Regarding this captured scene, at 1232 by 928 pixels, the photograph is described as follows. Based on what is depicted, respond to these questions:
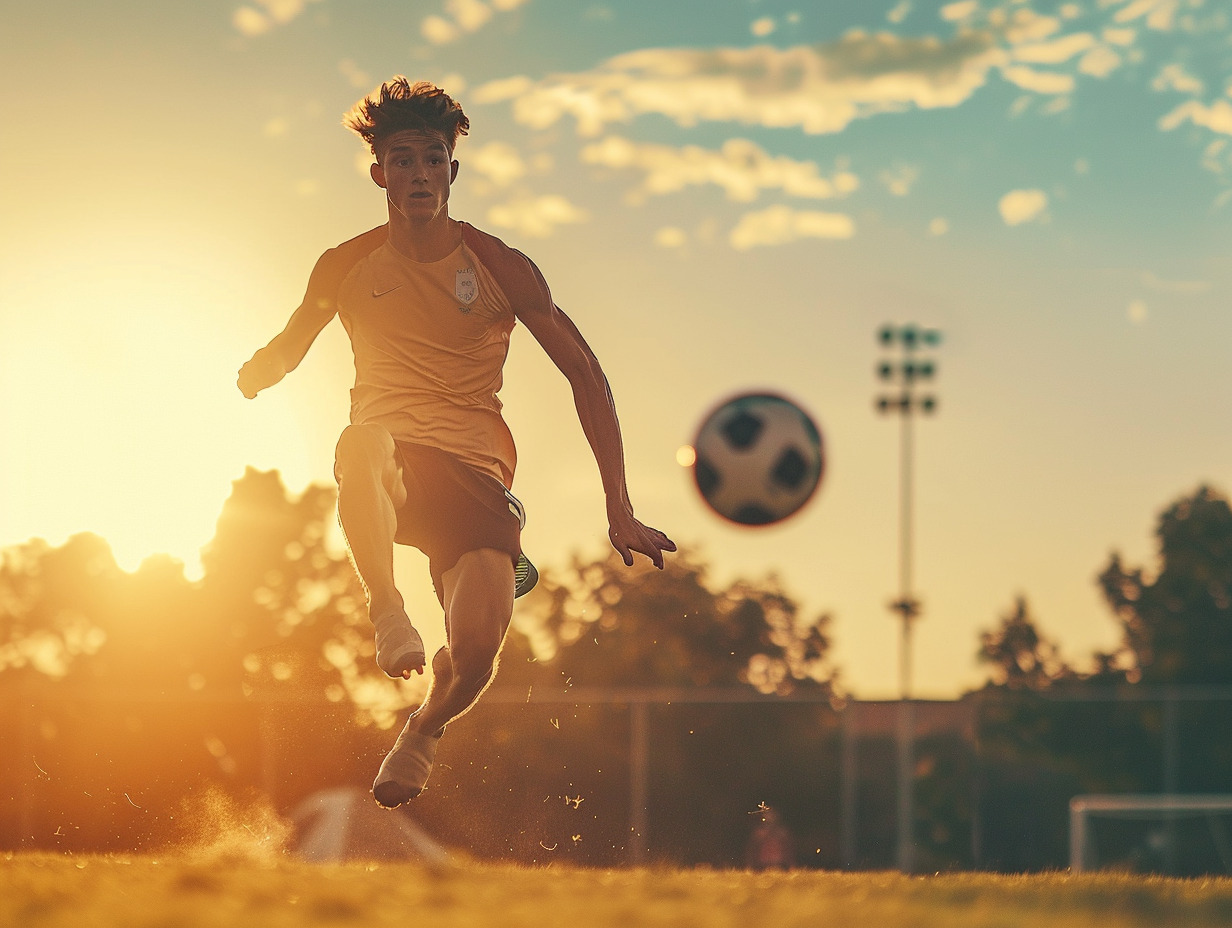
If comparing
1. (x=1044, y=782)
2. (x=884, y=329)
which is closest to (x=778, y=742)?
(x=1044, y=782)

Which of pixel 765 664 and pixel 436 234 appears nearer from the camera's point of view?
pixel 436 234

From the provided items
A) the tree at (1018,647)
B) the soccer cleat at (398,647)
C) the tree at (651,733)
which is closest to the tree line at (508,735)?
the tree at (651,733)

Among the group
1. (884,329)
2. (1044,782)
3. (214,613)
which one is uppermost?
(884,329)

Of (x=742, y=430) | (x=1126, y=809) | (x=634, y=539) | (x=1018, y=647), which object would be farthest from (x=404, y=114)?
(x=1018, y=647)

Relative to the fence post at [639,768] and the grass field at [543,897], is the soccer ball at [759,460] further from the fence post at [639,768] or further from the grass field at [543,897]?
the fence post at [639,768]

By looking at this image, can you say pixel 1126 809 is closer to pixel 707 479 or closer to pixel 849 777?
pixel 849 777

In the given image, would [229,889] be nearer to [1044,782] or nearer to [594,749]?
[594,749]

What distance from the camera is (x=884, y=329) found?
3031cm

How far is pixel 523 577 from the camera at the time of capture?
639cm

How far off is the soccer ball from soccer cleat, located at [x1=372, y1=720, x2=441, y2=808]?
4685 millimetres

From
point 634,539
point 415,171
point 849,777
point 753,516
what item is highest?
point 415,171

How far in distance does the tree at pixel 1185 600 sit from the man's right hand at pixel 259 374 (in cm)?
4145

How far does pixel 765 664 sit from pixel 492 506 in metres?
43.6

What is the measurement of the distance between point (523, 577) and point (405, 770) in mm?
969
